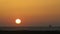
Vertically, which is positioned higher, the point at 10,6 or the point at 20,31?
the point at 10,6

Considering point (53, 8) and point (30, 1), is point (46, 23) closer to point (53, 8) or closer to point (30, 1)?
point (53, 8)

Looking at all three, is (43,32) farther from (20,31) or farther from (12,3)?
(12,3)

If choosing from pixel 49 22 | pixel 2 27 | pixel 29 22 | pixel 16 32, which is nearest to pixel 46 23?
pixel 49 22

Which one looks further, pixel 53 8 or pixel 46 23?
pixel 46 23

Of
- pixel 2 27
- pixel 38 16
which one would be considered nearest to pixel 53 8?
pixel 38 16

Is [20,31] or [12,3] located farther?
[20,31]

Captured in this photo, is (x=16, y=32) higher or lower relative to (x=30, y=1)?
lower

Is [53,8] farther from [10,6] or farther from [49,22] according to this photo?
[10,6]
